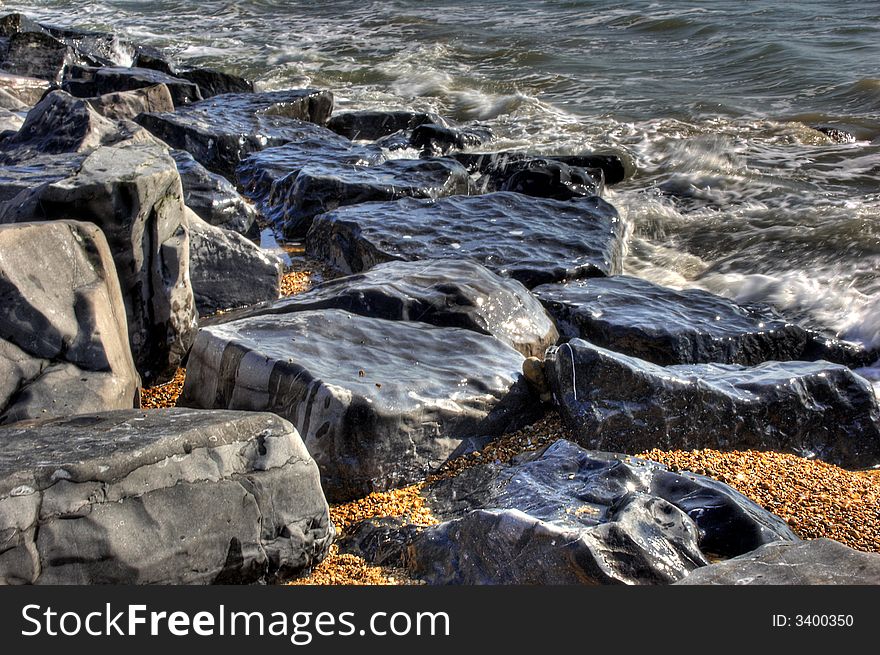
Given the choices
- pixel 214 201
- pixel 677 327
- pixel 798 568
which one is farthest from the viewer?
pixel 214 201

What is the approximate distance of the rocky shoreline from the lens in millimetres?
2465

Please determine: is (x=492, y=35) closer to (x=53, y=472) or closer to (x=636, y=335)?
(x=636, y=335)

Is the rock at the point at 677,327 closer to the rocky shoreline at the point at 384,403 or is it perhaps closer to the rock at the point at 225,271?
the rocky shoreline at the point at 384,403

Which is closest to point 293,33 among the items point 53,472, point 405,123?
point 405,123

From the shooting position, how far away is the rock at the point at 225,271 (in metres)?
4.59

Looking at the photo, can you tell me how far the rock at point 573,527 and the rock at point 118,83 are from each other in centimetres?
656

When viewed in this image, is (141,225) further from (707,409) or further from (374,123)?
(374,123)

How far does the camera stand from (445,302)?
13.6ft

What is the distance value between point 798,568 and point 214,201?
4.17 m

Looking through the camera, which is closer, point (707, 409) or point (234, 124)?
point (707, 409)

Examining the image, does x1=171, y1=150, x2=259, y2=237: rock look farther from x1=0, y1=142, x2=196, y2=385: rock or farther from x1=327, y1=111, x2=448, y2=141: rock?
x1=327, y1=111, x2=448, y2=141: rock

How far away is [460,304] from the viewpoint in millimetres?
4148

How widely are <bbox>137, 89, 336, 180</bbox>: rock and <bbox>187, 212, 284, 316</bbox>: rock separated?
8.71 feet

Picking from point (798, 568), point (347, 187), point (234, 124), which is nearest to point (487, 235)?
point (347, 187)
